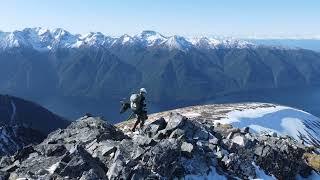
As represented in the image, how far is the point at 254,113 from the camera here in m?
148

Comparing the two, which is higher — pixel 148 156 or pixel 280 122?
pixel 148 156

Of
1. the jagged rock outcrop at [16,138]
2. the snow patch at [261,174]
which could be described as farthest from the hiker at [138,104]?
the jagged rock outcrop at [16,138]

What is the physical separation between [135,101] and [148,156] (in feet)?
27.2

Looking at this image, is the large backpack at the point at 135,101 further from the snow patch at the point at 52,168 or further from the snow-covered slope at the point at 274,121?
the snow-covered slope at the point at 274,121

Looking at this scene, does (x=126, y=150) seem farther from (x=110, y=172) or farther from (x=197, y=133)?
(x=197, y=133)

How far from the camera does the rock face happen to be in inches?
1211

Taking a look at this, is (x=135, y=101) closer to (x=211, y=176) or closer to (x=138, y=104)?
(x=138, y=104)

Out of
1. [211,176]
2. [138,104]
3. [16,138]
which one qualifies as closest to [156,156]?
[211,176]

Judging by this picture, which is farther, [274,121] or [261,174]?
[274,121]

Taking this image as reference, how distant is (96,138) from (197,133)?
9.27 meters

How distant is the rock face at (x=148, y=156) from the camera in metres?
30.8

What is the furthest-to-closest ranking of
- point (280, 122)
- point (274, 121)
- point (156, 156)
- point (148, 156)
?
point (280, 122) → point (274, 121) → point (148, 156) → point (156, 156)

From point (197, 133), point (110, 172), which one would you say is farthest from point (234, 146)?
point (110, 172)

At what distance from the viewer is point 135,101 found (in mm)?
41125
